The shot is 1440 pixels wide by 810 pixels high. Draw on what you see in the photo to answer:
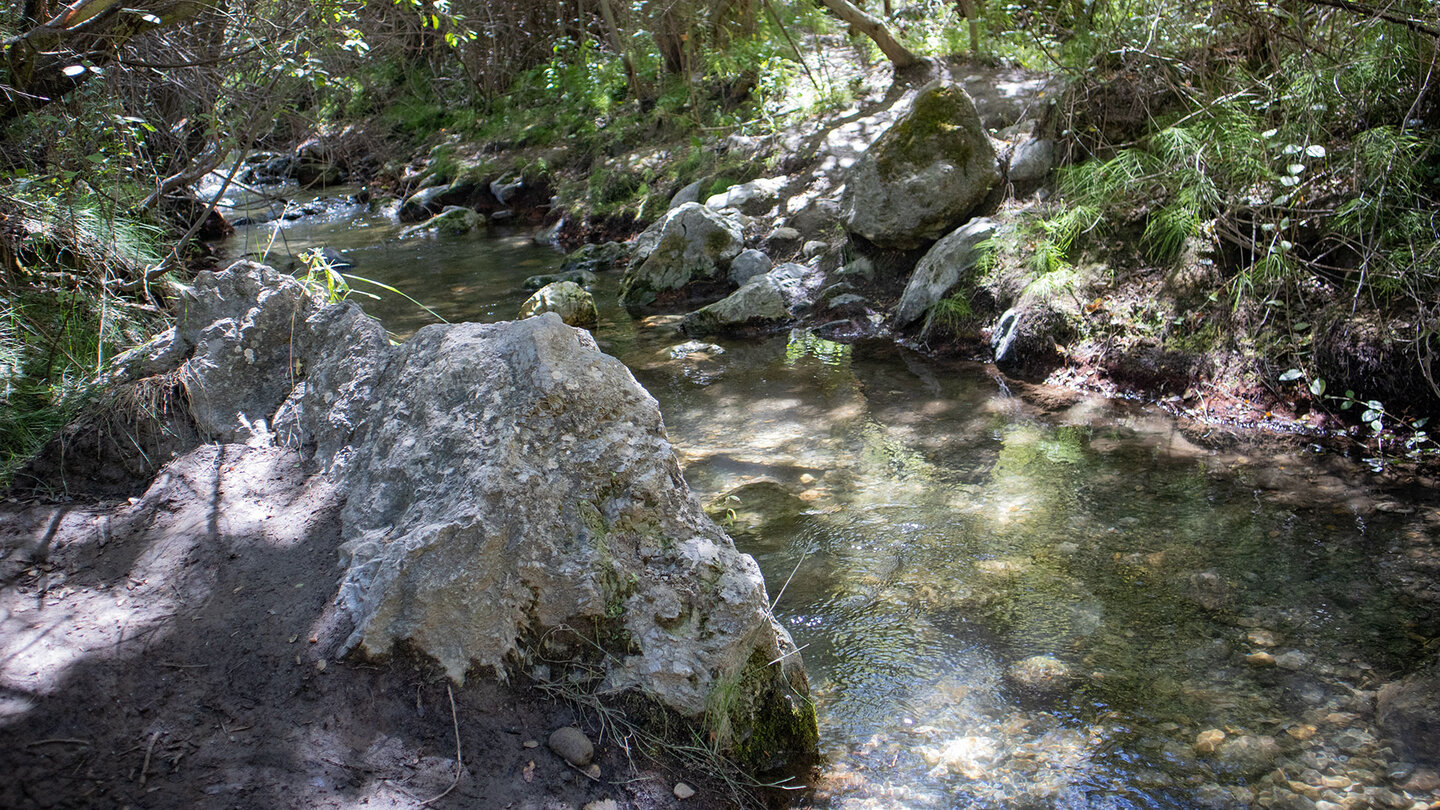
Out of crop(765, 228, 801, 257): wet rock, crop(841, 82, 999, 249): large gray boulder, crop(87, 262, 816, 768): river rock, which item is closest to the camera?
crop(87, 262, 816, 768): river rock

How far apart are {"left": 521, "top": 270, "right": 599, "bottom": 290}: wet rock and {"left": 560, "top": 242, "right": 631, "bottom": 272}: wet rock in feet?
1.03

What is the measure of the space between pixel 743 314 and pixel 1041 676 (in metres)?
5.24

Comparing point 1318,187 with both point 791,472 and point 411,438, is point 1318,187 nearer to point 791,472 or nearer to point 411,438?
point 791,472

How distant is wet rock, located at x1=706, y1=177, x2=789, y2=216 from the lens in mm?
9656

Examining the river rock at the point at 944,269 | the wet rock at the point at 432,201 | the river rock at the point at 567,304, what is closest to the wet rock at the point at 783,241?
the river rock at the point at 944,269

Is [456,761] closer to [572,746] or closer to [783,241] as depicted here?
[572,746]

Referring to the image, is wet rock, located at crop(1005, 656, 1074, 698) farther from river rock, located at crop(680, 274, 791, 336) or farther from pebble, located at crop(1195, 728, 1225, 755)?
river rock, located at crop(680, 274, 791, 336)

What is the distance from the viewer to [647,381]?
6.54 m

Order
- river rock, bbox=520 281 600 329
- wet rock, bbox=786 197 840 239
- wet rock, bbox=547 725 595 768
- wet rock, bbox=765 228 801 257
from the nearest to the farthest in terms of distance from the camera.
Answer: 1. wet rock, bbox=547 725 595 768
2. river rock, bbox=520 281 600 329
3. wet rock, bbox=786 197 840 239
4. wet rock, bbox=765 228 801 257

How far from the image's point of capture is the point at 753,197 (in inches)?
384

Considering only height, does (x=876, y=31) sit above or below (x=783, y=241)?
above

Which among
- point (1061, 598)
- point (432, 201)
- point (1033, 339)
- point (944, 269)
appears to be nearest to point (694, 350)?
point (944, 269)

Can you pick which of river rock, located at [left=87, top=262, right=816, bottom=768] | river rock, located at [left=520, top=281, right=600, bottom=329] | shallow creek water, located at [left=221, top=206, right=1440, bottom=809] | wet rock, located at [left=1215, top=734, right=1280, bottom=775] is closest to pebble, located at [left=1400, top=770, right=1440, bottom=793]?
shallow creek water, located at [left=221, top=206, right=1440, bottom=809]

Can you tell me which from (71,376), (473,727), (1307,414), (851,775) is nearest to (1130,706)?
(851,775)
